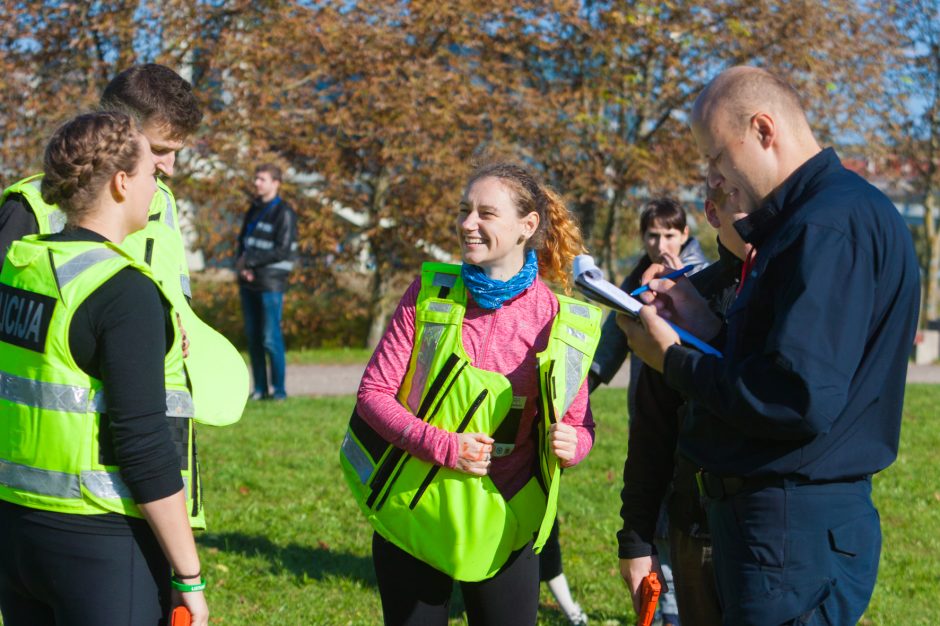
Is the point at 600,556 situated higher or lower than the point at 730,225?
lower

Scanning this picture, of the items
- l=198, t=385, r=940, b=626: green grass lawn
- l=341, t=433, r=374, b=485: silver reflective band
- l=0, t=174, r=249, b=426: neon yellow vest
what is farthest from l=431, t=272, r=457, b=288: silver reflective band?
l=198, t=385, r=940, b=626: green grass lawn

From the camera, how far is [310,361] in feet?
48.5

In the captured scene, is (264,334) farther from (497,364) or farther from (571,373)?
(571,373)

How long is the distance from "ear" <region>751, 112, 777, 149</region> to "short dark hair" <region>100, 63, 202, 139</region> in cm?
175

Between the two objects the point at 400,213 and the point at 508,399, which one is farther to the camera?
the point at 400,213

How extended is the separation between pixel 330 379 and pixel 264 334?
280 cm

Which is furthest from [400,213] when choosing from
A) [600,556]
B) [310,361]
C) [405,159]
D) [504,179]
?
[504,179]

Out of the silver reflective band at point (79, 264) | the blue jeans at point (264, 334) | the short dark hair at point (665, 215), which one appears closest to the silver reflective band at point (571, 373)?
the silver reflective band at point (79, 264)

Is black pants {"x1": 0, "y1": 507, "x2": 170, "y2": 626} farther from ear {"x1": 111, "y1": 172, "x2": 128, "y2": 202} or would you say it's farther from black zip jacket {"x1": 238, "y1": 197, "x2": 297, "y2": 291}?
black zip jacket {"x1": 238, "y1": 197, "x2": 297, "y2": 291}

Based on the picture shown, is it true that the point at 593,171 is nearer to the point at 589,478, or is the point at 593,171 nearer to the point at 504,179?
the point at 589,478

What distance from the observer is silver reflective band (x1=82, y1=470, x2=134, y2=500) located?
7.89 feet

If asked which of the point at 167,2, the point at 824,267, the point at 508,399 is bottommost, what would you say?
the point at 508,399

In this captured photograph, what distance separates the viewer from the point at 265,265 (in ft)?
33.8

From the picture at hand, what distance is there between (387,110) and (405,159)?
74 cm
